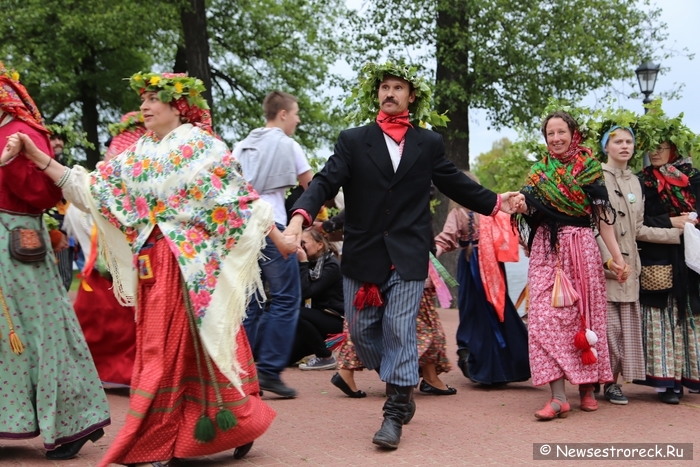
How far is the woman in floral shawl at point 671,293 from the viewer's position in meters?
6.94

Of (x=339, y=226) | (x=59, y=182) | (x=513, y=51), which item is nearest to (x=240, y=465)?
(x=59, y=182)

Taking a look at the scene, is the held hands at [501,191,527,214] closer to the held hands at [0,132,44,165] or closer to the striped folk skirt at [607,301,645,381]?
the striped folk skirt at [607,301,645,381]

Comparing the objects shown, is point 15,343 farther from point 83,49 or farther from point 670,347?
Result: point 83,49

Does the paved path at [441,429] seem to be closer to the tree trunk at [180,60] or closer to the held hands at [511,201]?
the held hands at [511,201]

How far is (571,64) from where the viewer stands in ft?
57.4

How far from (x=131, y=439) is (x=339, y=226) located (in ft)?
12.4

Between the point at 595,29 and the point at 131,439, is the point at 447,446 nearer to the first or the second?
the point at 131,439

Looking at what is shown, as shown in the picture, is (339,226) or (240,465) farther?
(339,226)

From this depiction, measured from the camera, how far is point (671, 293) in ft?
23.2

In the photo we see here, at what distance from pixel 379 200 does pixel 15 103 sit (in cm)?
206

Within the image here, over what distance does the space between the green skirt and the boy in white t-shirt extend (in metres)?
1.80

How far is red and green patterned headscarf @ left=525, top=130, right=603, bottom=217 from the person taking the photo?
637 cm

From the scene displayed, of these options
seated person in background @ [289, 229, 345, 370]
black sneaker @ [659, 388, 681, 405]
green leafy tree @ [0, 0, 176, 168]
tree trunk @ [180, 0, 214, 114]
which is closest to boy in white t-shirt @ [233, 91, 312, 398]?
seated person in background @ [289, 229, 345, 370]

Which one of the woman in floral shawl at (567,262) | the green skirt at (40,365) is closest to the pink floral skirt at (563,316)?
the woman in floral shawl at (567,262)
